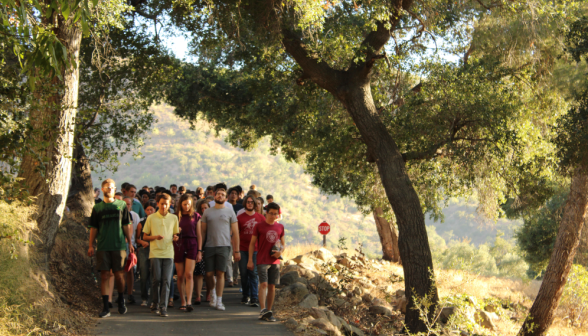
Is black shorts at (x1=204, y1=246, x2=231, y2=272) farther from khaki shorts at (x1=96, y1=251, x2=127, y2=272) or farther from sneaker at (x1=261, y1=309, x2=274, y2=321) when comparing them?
khaki shorts at (x1=96, y1=251, x2=127, y2=272)

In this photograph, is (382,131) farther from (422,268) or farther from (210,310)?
(210,310)

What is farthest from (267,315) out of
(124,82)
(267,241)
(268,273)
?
(124,82)

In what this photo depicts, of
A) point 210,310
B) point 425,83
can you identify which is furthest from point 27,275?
point 425,83

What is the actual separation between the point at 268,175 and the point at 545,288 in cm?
12615

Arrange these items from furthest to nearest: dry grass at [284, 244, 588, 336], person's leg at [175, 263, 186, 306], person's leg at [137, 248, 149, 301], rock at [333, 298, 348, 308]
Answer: dry grass at [284, 244, 588, 336]
rock at [333, 298, 348, 308]
person's leg at [137, 248, 149, 301]
person's leg at [175, 263, 186, 306]

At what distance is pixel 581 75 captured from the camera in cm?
1175

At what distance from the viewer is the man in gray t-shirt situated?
8.35 m

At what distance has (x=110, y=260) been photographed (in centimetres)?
758

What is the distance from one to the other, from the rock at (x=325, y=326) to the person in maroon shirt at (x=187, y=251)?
215 cm

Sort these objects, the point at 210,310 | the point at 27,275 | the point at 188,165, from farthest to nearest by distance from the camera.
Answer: the point at 188,165, the point at 210,310, the point at 27,275

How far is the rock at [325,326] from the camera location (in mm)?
7348

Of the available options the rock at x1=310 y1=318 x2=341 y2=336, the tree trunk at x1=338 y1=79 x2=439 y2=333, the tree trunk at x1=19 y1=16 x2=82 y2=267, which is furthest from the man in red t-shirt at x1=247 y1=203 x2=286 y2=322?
the tree trunk at x1=19 y1=16 x2=82 y2=267

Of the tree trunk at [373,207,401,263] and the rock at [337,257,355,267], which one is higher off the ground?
the tree trunk at [373,207,401,263]

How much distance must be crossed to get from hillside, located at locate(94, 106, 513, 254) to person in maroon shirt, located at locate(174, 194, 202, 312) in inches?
4157
